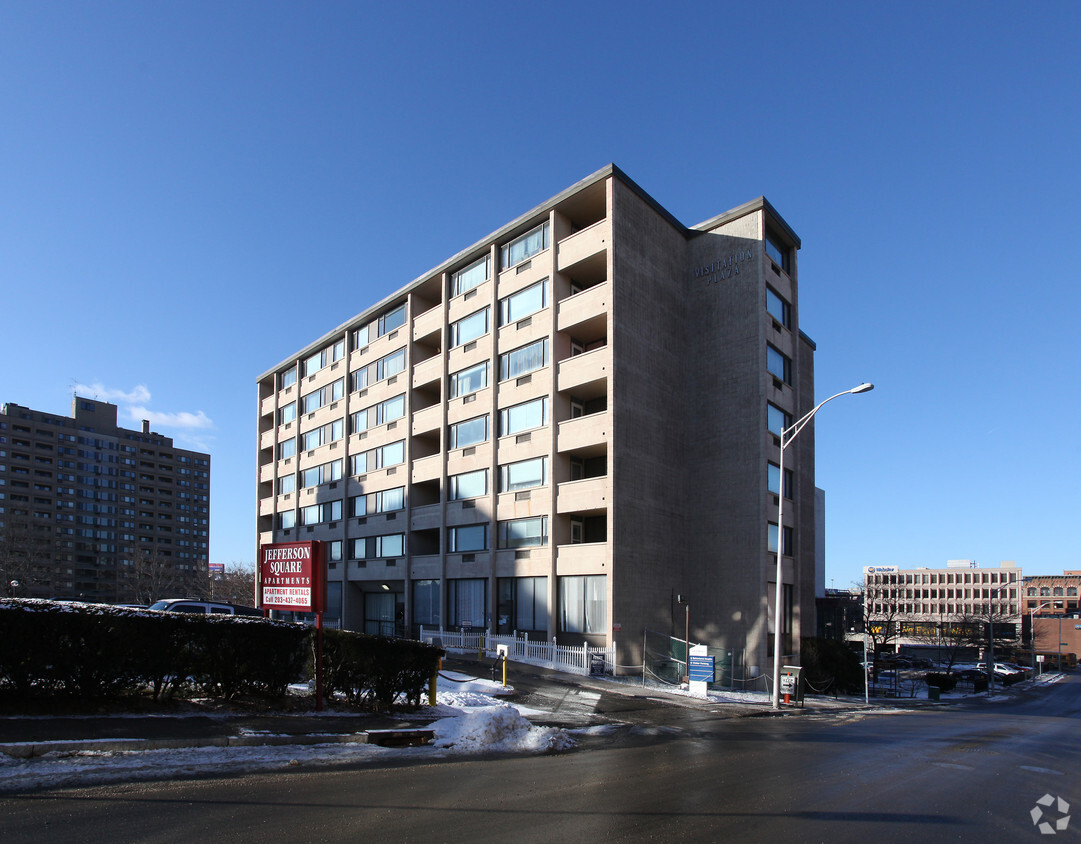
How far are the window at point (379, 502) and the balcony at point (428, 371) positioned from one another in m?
6.34

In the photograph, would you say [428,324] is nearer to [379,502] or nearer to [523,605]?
[379,502]

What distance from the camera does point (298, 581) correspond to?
15477mm

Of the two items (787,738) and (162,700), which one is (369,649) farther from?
(787,738)

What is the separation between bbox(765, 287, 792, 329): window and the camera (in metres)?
35.1

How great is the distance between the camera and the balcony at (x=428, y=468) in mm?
41844

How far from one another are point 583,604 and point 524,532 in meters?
4.93

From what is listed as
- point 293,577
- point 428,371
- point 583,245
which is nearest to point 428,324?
point 428,371

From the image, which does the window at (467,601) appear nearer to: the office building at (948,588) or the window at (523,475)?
the window at (523,475)

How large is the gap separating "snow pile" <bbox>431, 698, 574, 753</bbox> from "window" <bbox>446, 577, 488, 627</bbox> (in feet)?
75.6

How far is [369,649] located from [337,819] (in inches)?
290

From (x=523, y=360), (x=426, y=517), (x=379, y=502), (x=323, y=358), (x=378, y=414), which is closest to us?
(x=523, y=360)

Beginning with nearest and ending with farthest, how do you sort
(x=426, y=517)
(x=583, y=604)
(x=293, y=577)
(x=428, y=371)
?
(x=293, y=577), (x=583, y=604), (x=426, y=517), (x=428, y=371)

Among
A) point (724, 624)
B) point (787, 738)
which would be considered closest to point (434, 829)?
point (787, 738)

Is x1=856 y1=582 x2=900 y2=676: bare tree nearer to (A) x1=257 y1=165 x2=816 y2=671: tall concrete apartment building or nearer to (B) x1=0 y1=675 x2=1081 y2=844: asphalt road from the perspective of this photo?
(A) x1=257 y1=165 x2=816 y2=671: tall concrete apartment building
